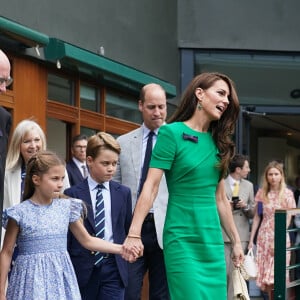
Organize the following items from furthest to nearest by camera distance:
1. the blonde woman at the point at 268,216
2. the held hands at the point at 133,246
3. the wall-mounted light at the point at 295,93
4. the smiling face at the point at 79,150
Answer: the wall-mounted light at the point at 295,93
the blonde woman at the point at 268,216
the smiling face at the point at 79,150
the held hands at the point at 133,246

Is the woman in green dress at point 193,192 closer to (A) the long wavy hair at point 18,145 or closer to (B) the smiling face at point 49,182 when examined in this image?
(B) the smiling face at point 49,182

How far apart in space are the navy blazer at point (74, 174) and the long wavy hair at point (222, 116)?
10.9ft

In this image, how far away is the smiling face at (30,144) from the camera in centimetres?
616

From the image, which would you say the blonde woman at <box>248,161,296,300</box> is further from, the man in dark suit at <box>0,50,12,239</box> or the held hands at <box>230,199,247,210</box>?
the man in dark suit at <box>0,50,12,239</box>

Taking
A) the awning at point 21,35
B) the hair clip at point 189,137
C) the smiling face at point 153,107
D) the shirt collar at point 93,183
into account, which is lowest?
the shirt collar at point 93,183

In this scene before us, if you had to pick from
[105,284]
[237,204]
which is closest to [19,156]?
[105,284]

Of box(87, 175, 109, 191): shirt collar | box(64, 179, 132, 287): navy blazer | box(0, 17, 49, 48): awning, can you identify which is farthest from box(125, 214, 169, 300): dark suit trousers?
box(0, 17, 49, 48): awning

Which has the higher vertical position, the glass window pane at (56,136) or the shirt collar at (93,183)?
the glass window pane at (56,136)

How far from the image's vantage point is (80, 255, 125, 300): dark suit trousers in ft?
20.0

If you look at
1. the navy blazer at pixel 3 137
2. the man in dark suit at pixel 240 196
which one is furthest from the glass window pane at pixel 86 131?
the navy blazer at pixel 3 137

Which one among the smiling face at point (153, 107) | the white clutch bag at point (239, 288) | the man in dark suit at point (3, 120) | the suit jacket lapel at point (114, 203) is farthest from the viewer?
the smiling face at point (153, 107)

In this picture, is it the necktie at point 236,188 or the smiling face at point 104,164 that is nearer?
the smiling face at point 104,164

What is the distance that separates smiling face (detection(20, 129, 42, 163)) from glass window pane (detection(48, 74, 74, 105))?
4126mm

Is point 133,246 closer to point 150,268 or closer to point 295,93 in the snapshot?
point 150,268
